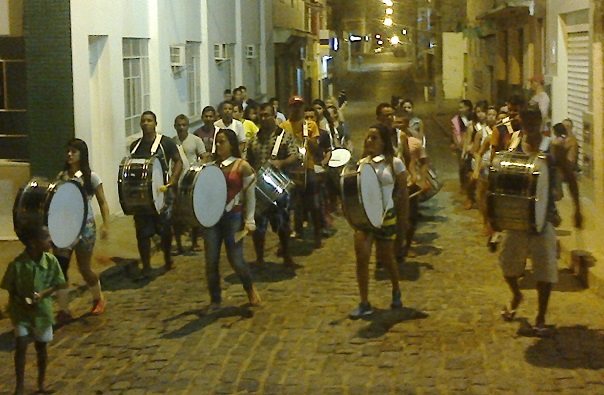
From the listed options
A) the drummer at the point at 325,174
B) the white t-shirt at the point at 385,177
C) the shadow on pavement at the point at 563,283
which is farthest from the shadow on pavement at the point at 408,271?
the white t-shirt at the point at 385,177

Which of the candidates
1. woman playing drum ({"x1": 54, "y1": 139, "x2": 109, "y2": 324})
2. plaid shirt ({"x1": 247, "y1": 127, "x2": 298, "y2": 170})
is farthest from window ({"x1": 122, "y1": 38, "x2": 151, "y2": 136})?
woman playing drum ({"x1": 54, "y1": 139, "x2": 109, "y2": 324})

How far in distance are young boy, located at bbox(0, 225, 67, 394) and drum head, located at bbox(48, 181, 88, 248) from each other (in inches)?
30.8

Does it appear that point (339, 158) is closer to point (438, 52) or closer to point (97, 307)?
point (97, 307)

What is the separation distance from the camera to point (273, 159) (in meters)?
10.7

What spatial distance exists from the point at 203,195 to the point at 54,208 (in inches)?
48.7

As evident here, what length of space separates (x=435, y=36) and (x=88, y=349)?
54.9 metres

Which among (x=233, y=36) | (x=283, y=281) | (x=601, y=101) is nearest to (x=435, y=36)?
(x=233, y=36)

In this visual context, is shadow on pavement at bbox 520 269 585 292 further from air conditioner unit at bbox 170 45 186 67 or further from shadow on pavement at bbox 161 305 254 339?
air conditioner unit at bbox 170 45 186 67

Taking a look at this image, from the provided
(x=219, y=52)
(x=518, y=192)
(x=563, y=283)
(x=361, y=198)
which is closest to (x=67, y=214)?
(x=361, y=198)

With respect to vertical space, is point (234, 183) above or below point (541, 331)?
above

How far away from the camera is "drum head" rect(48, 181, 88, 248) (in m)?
7.54

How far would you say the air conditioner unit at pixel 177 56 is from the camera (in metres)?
16.7

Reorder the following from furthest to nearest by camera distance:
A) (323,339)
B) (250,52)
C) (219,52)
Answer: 1. (250,52)
2. (219,52)
3. (323,339)

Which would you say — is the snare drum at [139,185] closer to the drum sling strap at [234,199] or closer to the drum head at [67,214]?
the drum sling strap at [234,199]
